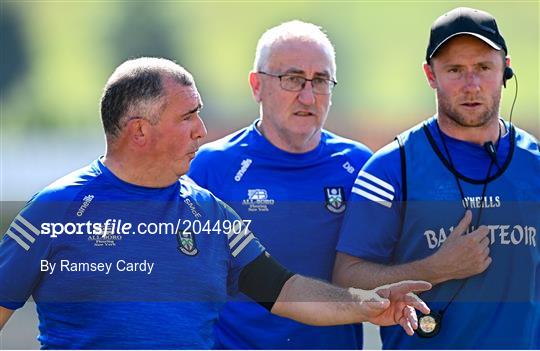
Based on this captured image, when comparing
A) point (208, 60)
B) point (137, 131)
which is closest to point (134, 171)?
point (137, 131)

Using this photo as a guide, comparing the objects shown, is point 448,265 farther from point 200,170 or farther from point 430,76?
point 200,170

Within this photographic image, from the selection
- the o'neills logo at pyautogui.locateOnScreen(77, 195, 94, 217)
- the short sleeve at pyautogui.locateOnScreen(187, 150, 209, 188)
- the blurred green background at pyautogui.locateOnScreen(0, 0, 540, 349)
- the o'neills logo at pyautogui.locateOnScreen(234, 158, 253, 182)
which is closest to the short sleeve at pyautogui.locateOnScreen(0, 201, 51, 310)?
the o'neills logo at pyautogui.locateOnScreen(77, 195, 94, 217)

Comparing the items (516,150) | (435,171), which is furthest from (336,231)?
(516,150)

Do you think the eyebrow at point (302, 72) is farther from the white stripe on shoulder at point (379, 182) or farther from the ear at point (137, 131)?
the ear at point (137, 131)

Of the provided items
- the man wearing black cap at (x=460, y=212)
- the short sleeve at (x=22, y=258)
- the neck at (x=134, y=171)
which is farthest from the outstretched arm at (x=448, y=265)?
the short sleeve at (x=22, y=258)

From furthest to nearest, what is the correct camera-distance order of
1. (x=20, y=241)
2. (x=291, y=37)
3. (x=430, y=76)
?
(x=291, y=37) → (x=430, y=76) → (x=20, y=241)

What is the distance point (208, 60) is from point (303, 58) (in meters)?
20.4

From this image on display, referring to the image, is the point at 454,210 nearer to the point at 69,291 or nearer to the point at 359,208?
the point at 359,208

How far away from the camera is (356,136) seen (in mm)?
21250

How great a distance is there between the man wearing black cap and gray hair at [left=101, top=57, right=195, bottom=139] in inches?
39.6

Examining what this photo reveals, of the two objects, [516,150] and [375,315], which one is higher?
[516,150]

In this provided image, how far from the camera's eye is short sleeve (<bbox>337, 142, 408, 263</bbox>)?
4.24 m

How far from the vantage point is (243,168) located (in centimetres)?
463

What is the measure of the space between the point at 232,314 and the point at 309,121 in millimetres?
928
